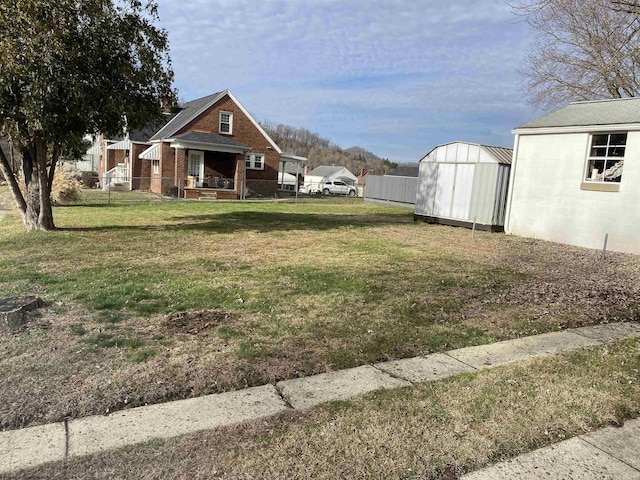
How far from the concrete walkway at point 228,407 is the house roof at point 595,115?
377 inches

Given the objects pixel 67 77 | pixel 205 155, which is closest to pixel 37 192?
pixel 67 77

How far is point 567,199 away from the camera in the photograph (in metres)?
13.2

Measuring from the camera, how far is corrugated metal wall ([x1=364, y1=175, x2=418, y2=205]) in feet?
86.6

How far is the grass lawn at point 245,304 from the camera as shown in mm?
3875

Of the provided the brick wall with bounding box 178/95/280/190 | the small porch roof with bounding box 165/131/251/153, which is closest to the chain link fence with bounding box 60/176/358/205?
the brick wall with bounding box 178/95/280/190

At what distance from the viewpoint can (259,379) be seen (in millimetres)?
3934

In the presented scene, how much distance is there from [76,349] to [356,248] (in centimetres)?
747

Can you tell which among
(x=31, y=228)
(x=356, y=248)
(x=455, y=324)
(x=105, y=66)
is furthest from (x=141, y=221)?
(x=455, y=324)

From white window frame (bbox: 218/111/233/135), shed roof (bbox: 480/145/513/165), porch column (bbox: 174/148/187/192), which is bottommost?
porch column (bbox: 174/148/187/192)

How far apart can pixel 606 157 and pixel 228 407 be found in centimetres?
1261

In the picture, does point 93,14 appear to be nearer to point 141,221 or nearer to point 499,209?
point 141,221

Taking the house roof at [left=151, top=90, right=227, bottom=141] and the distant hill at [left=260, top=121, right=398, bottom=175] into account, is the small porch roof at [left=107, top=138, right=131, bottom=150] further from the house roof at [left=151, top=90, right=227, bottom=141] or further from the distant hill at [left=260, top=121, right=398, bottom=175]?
the distant hill at [left=260, top=121, right=398, bottom=175]

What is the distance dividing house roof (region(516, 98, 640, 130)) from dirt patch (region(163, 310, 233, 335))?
11.5 metres

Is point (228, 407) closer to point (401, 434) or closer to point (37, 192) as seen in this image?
point (401, 434)
